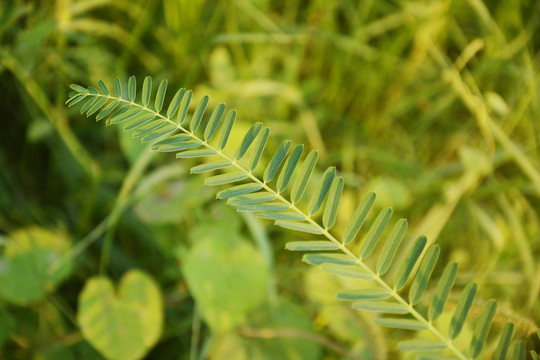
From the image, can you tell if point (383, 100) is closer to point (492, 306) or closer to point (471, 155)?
point (471, 155)

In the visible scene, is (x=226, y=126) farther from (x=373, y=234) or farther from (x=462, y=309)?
(x=462, y=309)

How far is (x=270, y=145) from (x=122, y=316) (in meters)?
0.58

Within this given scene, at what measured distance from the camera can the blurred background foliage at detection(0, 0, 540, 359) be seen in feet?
2.62

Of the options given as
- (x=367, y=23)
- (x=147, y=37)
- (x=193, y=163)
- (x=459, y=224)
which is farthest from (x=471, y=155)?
(x=147, y=37)

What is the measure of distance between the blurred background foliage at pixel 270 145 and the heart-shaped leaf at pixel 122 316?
21 mm

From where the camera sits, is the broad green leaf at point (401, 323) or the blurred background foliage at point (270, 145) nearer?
the broad green leaf at point (401, 323)

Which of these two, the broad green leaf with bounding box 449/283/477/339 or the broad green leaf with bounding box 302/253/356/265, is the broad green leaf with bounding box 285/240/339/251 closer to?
the broad green leaf with bounding box 302/253/356/265

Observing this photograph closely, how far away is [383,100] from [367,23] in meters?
0.23

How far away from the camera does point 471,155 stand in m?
1.01

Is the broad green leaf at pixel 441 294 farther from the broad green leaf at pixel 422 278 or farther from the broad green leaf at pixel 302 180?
the broad green leaf at pixel 302 180

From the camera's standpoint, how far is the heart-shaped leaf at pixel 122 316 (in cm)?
70

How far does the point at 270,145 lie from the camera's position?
1155 millimetres

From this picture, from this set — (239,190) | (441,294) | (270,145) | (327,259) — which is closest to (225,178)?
(239,190)

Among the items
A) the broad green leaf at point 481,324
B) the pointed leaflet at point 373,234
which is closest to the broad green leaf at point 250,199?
the pointed leaflet at point 373,234
